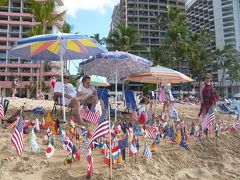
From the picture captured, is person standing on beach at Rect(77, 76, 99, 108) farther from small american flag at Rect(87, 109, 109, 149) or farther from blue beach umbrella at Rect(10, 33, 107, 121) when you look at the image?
small american flag at Rect(87, 109, 109, 149)

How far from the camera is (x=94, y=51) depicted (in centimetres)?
777

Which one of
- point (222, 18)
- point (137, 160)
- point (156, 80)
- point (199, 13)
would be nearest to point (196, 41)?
point (156, 80)

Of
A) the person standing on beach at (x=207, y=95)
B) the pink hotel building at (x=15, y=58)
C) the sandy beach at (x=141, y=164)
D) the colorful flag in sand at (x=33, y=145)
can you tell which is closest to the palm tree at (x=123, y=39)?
the pink hotel building at (x=15, y=58)

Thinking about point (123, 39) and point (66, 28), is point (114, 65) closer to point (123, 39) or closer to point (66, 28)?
point (66, 28)

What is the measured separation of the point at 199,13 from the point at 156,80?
9020cm

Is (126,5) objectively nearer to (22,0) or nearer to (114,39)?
(22,0)

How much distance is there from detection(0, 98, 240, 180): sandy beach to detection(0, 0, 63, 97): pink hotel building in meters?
52.4

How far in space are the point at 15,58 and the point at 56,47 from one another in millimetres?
55766

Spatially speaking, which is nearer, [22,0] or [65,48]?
[65,48]

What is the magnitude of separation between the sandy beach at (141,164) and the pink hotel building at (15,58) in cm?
5242

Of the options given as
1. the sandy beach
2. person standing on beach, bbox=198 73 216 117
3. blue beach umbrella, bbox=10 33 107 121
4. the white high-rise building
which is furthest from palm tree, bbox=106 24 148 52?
the white high-rise building

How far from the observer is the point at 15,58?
59.7m

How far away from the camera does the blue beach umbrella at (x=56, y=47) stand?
6.34m

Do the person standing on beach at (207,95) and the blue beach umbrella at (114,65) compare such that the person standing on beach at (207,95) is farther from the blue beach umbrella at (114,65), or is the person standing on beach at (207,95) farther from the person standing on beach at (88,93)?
the person standing on beach at (88,93)
